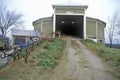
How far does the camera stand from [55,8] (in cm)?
4072

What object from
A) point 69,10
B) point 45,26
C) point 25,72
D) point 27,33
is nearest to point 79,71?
point 25,72

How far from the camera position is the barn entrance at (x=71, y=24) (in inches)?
1681

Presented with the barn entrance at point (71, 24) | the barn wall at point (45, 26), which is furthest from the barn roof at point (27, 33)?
the barn entrance at point (71, 24)

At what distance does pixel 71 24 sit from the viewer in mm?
48156

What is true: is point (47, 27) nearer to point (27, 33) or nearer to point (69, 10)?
point (27, 33)

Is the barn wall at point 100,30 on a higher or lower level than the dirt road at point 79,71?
higher

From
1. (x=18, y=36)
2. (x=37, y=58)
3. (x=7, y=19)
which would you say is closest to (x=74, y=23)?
(x=18, y=36)

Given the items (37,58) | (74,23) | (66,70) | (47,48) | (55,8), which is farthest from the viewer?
(74,23)

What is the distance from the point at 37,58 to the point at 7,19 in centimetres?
4541

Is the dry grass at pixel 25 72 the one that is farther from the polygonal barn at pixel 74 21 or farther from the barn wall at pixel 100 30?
the barn wall at pixel 100 30

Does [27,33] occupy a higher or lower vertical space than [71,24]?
lower

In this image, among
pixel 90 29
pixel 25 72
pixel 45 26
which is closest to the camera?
pixel 25 72

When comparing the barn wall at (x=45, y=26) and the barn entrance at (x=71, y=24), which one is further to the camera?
the barn entrance at (x=71, y=24)

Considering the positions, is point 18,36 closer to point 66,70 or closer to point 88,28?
point 88,28
